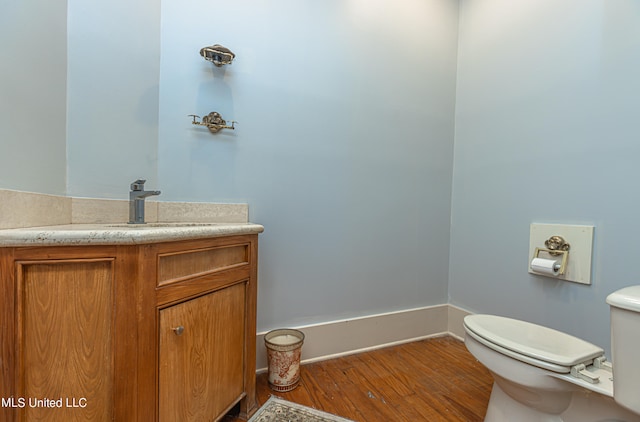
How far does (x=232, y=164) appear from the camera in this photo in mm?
1539

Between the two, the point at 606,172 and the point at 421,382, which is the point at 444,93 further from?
the point at 421,382

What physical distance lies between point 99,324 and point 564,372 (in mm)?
1442

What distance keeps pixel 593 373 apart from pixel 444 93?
5.96ft

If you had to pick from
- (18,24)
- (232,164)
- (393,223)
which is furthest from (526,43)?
(18,24)

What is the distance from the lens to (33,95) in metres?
1.04

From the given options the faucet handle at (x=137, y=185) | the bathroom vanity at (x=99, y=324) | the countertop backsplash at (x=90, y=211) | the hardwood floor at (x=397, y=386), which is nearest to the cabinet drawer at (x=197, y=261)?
the bathroom vanity at (x=99, y=324)

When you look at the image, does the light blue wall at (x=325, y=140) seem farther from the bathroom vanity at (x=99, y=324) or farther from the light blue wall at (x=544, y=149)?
the bathroom vanity at (x=99, y=324)

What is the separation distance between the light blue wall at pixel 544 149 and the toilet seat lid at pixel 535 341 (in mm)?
438

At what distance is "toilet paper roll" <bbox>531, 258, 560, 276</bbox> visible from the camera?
56.2 inches

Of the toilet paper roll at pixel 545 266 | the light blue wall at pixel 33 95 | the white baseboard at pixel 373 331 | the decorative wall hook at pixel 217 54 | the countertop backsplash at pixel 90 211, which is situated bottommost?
the white baseboard at pixel 373 331

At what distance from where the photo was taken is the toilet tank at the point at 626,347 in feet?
2.50

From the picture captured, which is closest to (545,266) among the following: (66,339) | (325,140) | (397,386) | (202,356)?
(397,386)

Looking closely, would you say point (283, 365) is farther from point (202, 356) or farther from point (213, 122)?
point (213, 122)

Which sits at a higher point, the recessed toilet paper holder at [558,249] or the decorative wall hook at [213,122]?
the decorative wall hook at [213,122]
